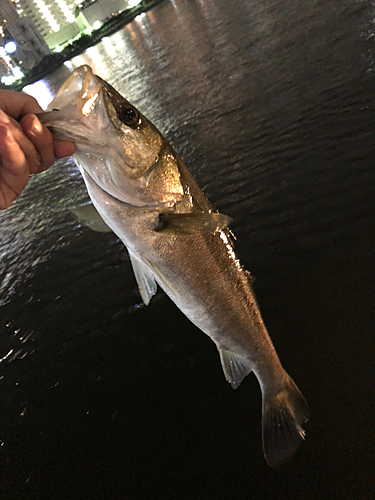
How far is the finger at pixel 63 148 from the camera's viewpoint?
152 centimetres

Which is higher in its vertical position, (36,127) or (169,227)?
(36,127)

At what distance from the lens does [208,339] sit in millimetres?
4656

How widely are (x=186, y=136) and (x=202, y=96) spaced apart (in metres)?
3.15

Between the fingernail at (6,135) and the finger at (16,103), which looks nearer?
the fingernail at (6,135)

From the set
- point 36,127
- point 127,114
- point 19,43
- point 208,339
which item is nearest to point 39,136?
point 36,127

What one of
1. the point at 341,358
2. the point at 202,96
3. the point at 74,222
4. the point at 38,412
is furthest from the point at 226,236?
the point at 202,96

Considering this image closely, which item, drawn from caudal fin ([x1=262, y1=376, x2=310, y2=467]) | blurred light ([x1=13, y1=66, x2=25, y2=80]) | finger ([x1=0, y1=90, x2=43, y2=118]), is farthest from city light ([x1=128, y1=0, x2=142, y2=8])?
caudal fin ([x1=262, y1=376, x2=310, y2=467])

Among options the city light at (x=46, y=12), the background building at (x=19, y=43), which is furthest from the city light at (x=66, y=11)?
the background building at (x=19, y=43)

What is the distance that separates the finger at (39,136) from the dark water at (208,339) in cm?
353

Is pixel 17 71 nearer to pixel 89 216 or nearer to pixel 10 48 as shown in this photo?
pixel 10 48

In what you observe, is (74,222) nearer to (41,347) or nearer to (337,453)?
(41,347)

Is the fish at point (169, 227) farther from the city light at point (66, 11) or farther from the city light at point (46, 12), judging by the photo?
the city light at point (46, 12)

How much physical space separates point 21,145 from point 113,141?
1.72ft

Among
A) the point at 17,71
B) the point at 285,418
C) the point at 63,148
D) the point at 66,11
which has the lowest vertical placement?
the point at 285,418
